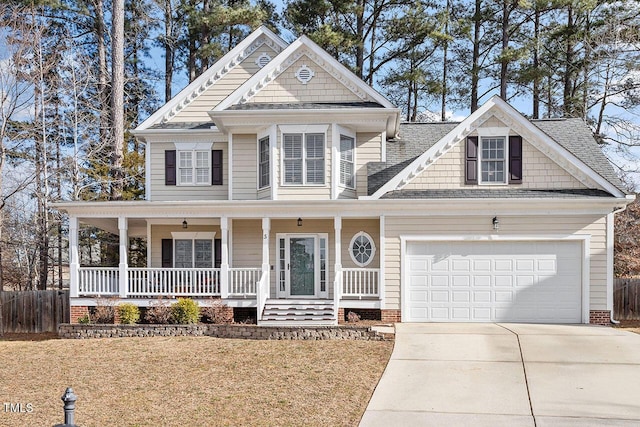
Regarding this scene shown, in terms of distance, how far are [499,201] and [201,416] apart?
957 centimetres

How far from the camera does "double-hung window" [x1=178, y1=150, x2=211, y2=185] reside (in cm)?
1778

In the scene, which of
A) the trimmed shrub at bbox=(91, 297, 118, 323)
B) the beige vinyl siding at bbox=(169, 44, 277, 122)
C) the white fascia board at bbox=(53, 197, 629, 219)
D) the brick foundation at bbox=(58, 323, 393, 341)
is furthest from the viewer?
the beige vinyl siding at bbox=(169, 44, 277, 122)

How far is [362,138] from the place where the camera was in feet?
56.1

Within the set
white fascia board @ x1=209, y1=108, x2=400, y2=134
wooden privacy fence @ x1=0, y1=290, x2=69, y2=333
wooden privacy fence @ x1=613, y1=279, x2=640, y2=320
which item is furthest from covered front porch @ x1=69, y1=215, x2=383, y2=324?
wooden privacy fence @ x1=613, y1=279, x2=640, y2=320

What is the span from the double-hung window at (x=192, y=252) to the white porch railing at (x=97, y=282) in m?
2.12

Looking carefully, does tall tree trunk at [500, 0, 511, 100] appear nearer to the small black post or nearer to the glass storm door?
the glass storm door

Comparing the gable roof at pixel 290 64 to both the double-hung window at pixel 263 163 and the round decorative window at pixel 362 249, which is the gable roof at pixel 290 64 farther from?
the round decorative window at pixel 362 249

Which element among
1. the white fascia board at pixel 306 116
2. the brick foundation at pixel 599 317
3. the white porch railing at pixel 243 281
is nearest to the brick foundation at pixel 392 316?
the white porch railing at pixel 243 281

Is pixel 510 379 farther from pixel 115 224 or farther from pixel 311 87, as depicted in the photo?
pixel 115 224

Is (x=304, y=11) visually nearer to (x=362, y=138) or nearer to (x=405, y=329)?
(x=362, y=138)

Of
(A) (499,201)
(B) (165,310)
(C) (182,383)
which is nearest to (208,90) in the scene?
(B) (165,310)

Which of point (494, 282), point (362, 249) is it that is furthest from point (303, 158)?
point (494, 282)

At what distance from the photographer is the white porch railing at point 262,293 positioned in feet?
48.1

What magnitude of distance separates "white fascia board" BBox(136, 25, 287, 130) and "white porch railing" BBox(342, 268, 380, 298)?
7319 millimetres
